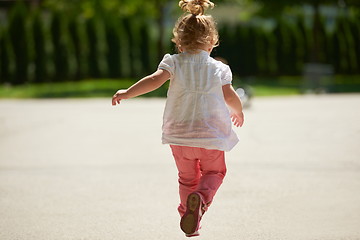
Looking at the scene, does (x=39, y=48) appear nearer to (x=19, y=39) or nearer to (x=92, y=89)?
(x=19, y=39)

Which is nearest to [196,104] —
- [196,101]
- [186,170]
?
[196,101]

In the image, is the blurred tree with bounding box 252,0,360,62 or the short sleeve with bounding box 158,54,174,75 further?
the blurred tree with bounding box 252,0,360,62

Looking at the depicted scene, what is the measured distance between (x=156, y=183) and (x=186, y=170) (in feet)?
7.27

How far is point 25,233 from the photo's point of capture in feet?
13.7

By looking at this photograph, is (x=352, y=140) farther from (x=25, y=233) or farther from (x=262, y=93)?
(x=262, y=93)

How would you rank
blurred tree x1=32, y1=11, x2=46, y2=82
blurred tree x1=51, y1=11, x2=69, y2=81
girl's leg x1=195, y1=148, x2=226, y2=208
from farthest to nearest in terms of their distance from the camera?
blurred tree x1=51, y1=11, x2=69, y2=81 → blurred tree x1=32, y1=11, x2=46, y2=82 → girl's leg x1=195, y1=148, x2=226, y2=208

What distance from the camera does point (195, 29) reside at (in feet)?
12.1

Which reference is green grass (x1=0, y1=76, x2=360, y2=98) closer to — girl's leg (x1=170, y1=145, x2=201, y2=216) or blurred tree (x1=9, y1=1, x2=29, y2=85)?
blurred tree (x1=9, y1=1, x2=29, y2=85)

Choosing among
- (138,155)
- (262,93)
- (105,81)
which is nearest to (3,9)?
(105,81)

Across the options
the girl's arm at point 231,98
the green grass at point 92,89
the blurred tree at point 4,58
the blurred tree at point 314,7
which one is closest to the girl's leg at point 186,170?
the girl's arm at point 231,98

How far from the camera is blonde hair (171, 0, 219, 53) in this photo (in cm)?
370

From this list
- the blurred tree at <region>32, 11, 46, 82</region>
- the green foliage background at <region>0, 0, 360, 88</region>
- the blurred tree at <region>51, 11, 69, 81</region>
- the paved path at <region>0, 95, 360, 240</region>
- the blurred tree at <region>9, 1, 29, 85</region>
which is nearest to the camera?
the paved path at <region>0, 95, 360, 240</region>

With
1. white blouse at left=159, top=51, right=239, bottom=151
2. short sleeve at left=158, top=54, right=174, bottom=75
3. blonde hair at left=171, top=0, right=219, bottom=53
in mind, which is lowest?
white blouse at left=159, top=51, right=239, bottom=151

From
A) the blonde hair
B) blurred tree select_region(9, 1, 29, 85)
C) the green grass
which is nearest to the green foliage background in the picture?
blurred tree select_region(9, 1, 29, 85)
